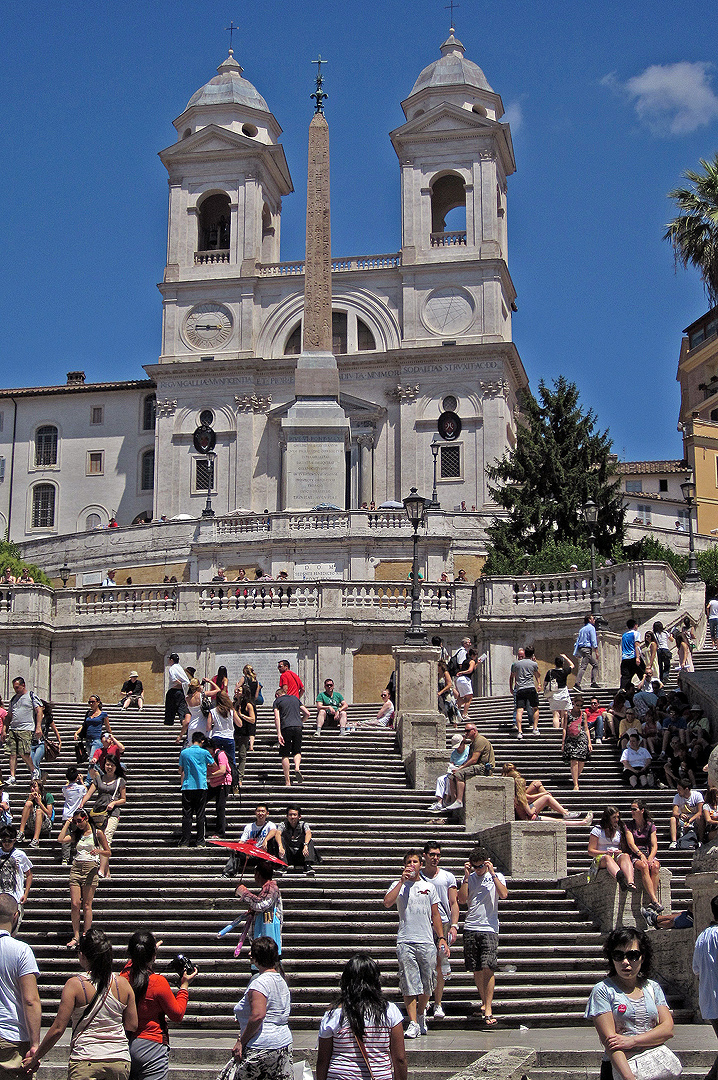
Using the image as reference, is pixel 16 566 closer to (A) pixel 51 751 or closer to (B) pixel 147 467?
(B) pixel 147 467

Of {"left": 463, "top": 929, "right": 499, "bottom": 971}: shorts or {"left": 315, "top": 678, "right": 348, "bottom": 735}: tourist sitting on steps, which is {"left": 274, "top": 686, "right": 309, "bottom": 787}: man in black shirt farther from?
{"left": 463, "top": 929, "right": 499, "bottom": 971}: shorts

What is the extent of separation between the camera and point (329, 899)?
55.0ft

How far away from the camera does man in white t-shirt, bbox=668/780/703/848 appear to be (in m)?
18.5

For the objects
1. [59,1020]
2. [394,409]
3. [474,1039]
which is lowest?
[474,1039]

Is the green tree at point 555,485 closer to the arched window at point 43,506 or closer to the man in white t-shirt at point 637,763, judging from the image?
the man in white t-shirt at point 637,763

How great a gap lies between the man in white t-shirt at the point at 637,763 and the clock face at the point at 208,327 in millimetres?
54228

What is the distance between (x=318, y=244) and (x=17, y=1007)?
51247 mm

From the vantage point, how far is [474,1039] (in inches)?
529

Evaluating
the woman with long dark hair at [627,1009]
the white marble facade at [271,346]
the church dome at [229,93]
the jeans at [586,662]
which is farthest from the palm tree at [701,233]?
the church dome at [229,93]

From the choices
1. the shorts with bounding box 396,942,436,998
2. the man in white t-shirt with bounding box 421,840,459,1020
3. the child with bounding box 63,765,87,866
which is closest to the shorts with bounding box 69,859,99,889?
the child with bounding box 63,765,87,866

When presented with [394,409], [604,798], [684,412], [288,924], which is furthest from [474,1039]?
[684,412]

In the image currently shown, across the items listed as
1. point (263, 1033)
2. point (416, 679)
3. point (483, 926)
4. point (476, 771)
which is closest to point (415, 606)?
point (416, 679)

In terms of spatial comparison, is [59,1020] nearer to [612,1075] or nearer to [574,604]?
[612,1075]

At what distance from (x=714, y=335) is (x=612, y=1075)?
68.3 meters
